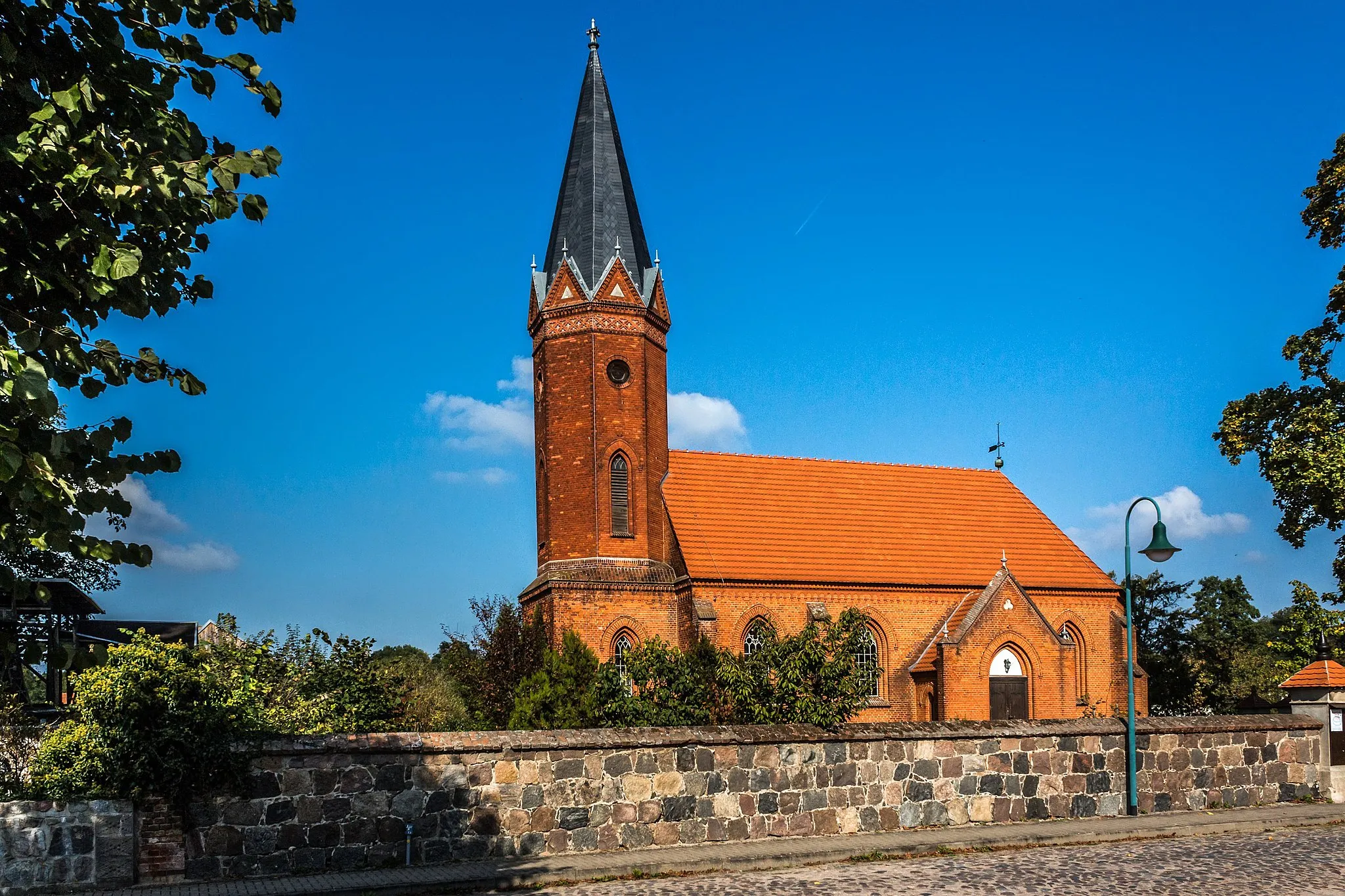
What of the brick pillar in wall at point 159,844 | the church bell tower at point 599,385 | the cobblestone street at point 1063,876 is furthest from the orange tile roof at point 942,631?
the brick pillar in wall at point 159,844

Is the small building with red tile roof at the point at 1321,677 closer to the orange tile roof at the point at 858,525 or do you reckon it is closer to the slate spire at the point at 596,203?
the orange tile roof at the point at 858,525

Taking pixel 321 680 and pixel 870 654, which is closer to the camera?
pixel 321 680

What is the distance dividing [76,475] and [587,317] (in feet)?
91.8

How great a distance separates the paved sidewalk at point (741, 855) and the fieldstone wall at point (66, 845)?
0.38m

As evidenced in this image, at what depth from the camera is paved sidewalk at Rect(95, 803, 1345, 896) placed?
11.9 metres

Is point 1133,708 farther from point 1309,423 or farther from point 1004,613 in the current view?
point 1004,613

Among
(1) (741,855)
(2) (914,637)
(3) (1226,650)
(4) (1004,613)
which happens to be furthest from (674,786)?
(3) (1226,650)

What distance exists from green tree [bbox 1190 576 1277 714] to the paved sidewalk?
11321 millimetres

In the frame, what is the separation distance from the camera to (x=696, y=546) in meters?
32.8

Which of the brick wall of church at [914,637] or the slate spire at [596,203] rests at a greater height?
the slate spire at [596,203]

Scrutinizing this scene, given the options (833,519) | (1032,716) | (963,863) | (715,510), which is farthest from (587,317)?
(963,863)

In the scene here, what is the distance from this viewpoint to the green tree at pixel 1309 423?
875 inches

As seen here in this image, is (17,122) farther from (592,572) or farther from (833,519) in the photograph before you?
(833,519)

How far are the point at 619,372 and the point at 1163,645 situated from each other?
21584 mm
